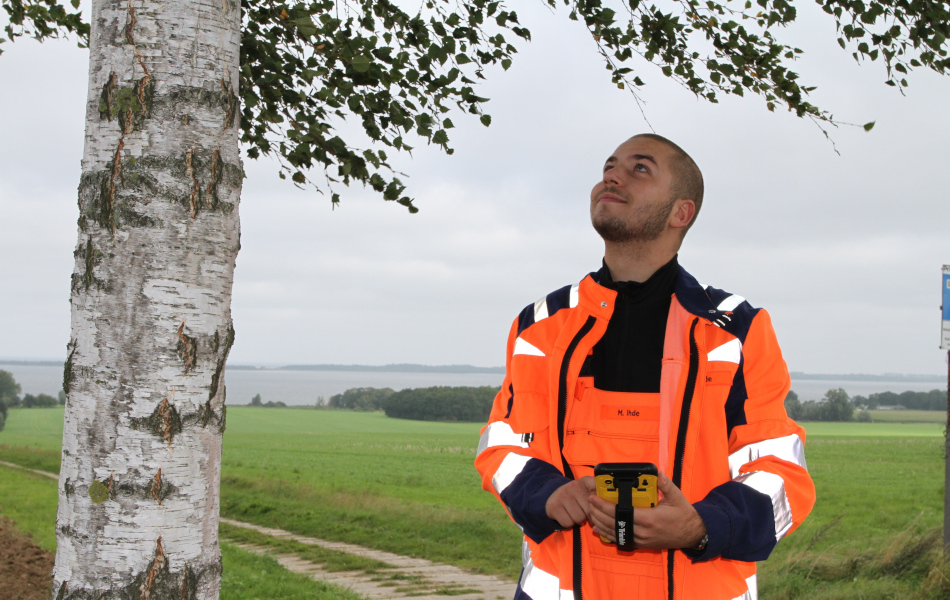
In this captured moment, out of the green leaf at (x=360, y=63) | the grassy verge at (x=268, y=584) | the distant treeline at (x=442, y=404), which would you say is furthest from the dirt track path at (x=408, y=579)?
the distant treeline at (x=442, y=404)

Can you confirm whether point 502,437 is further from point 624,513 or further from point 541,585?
point 624,513

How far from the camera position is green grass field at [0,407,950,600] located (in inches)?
261

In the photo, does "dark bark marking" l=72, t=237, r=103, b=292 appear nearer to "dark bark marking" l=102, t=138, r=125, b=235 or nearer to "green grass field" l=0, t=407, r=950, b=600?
"dark bark marking" l=102, t=138, r=125, b=235

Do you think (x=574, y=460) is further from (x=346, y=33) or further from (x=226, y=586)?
(x=226, y=586)

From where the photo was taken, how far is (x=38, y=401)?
237 feet

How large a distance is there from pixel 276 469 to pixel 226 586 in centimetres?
1861

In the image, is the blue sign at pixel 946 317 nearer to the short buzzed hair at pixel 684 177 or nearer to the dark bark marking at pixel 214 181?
the short buzzed hair at pixel 684 177

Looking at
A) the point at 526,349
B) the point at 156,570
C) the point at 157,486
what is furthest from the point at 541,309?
the point at 156,570

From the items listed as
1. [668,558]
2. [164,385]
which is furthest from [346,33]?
[668,558]

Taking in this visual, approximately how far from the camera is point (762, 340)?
2.08 metres

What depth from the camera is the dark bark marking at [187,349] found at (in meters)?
2.00

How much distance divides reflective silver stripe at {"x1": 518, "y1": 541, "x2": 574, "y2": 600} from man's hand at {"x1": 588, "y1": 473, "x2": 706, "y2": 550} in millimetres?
363

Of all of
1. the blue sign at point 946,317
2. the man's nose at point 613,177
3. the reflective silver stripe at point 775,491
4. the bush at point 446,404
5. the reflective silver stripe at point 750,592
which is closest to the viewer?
the reflective silver stripe at point 775,491

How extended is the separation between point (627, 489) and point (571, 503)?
21 cm
